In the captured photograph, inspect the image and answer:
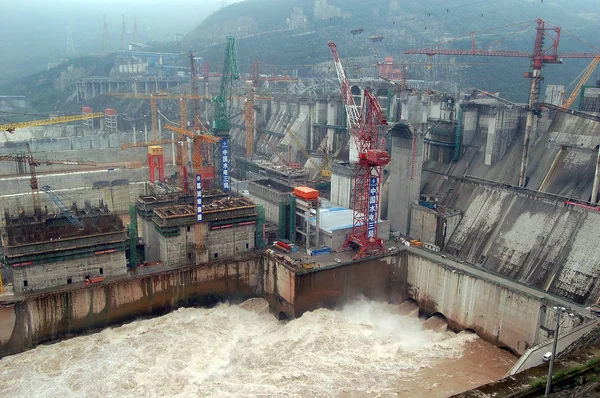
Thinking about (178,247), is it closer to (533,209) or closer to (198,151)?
(198,151)

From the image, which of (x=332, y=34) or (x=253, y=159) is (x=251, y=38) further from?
(x=253, y=159)

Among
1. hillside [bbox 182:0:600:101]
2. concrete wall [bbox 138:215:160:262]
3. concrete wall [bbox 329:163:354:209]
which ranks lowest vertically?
concrete wall [bbox 138:215:160:262]

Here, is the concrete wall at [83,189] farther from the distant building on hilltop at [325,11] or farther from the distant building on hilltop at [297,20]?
the distant building on hilltop at [325,11]

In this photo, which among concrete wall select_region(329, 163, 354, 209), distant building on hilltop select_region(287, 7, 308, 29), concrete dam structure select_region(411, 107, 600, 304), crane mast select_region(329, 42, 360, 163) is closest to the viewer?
concrete dam structure select_region(411, 107, 600, 304)

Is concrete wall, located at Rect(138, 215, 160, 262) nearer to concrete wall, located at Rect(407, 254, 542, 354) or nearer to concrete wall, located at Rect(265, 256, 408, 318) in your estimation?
concrete wall, located at Rect(265, 256, 408, 318)

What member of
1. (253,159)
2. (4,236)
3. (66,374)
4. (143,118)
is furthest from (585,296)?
(143,118)

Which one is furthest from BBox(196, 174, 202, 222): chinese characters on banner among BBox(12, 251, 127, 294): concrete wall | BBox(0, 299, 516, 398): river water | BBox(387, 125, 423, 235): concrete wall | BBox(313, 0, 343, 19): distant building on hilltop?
BBox(313, 0, 343, 19): distant building on hilltop
